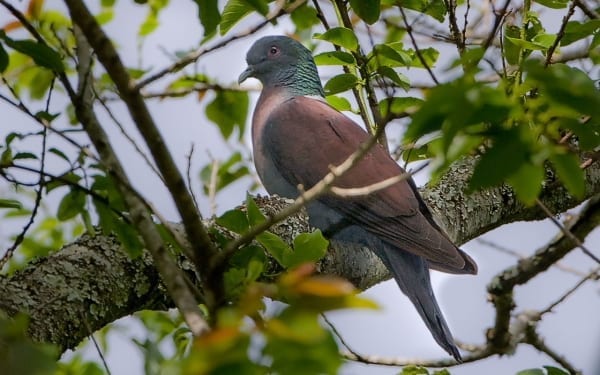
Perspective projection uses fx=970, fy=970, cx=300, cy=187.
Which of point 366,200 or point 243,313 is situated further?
point 366,200

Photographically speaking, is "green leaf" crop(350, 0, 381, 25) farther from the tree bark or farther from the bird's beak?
Result: the bird's beak

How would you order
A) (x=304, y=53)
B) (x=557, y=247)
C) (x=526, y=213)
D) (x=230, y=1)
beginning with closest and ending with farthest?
(x=557, y=247), (x=230, y=1), (x=526, y=213), (x=304, y=53)

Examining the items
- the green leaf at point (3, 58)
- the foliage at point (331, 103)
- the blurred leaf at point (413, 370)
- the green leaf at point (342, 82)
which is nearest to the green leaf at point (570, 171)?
the foliage at point (331, 103)

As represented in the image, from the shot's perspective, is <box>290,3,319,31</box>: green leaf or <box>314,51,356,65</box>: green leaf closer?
<box>314,51,356,65</box>: green leaf

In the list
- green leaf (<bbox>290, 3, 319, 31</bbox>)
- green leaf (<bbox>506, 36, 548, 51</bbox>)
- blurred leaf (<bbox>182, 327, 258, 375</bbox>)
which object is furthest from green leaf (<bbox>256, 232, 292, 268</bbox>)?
green leaf (<bbox>290, 3, 319, 31</bbox>)

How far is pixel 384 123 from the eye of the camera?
4.95ft

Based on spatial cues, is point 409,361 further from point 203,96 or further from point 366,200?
point 203,96

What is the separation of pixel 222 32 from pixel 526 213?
4.42 ft

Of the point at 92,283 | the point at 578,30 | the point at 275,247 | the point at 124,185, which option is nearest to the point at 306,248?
the point at 275,247

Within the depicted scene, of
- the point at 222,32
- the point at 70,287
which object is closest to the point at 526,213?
the point at 222,32

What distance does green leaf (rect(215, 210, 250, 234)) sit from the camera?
2.11 meters

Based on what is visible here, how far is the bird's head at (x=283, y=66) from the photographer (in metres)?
4.25

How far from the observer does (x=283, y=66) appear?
4297 mm

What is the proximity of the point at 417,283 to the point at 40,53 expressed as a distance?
1776 mm
